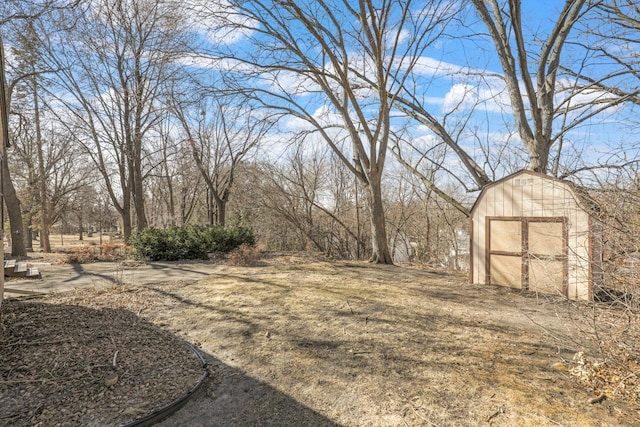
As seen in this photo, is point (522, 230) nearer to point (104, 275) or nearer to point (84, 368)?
point (84, 368)

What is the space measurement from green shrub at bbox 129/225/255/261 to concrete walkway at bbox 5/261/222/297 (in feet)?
2.78

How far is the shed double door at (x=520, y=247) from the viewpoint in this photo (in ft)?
19.9

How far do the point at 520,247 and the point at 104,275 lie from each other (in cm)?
878

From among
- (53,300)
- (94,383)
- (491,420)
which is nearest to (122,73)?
(53,300)

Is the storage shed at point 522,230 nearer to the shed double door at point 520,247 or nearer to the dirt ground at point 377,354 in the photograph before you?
the shed double door at point 520,247

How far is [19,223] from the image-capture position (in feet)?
39.8

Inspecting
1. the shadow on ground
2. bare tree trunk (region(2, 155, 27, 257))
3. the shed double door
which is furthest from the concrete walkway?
the shed double door

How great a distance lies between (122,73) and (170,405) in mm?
15359

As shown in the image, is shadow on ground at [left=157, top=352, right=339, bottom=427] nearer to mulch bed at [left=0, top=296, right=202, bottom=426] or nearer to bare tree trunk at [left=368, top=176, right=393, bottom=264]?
mulch bed at [left=0, top=296, right=202, bottom=426]

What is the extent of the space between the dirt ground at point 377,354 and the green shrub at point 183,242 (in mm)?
4614

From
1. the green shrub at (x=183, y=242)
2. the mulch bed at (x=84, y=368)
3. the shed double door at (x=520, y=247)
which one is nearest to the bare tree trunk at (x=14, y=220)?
the green shrub at (x=183, y=242)

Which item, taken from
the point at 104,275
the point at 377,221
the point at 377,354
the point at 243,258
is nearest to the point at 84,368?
the point at 377,354

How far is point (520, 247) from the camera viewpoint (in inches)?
257

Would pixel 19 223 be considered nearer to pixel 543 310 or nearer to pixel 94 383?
pixel 94 383
